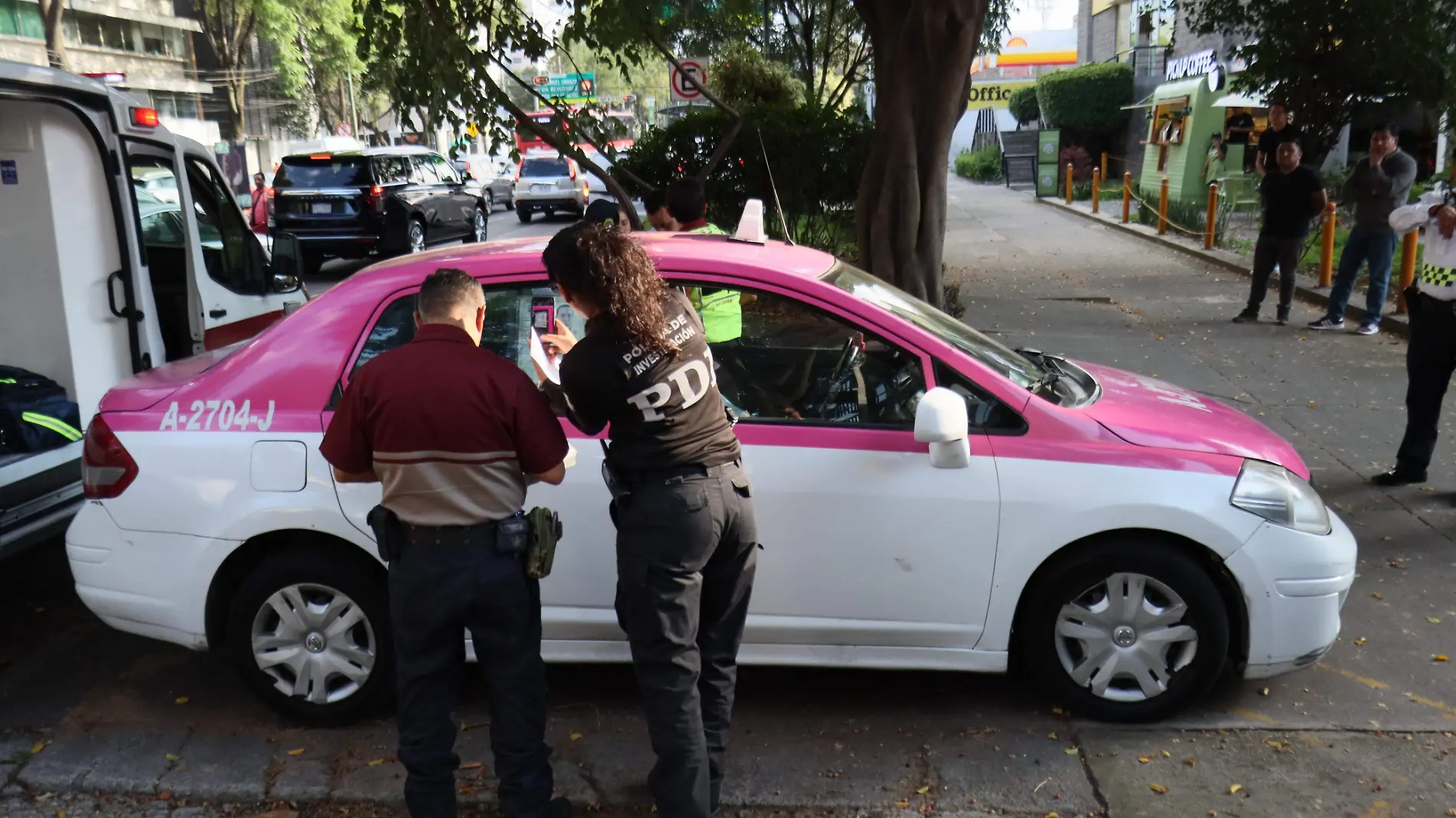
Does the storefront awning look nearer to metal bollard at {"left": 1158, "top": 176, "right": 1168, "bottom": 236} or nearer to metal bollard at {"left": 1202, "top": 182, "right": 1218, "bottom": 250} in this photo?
metal bollard at {"left": 1158, "top": 176, "right": 1168, "bottom": 236}

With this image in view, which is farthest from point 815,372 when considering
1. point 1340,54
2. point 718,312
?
point 1340,54

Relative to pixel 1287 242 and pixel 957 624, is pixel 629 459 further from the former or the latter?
pixel 1287 242

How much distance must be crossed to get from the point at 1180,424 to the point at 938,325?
0.91 m

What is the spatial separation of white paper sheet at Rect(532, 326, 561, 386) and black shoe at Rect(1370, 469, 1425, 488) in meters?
5.30

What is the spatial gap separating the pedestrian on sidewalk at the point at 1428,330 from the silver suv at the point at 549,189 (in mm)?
23321

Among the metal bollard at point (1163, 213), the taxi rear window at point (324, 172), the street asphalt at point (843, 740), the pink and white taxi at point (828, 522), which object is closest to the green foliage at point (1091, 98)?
the metal bollard at point (1163, 213)

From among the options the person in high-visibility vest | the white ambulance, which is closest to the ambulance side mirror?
the white ambulance

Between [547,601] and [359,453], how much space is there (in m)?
1.03

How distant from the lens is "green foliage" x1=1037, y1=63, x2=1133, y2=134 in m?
32.6

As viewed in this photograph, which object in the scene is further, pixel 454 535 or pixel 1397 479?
pixel 1397 479

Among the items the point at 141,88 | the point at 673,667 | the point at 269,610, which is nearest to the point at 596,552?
the point at 673,667

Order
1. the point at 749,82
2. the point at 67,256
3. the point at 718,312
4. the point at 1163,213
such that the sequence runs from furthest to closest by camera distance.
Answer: the point at 1163,213
the point at 749,82
the point at 67,256
the point at 718,312

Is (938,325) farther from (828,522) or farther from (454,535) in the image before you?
(454,535)

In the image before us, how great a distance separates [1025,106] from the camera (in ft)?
127
